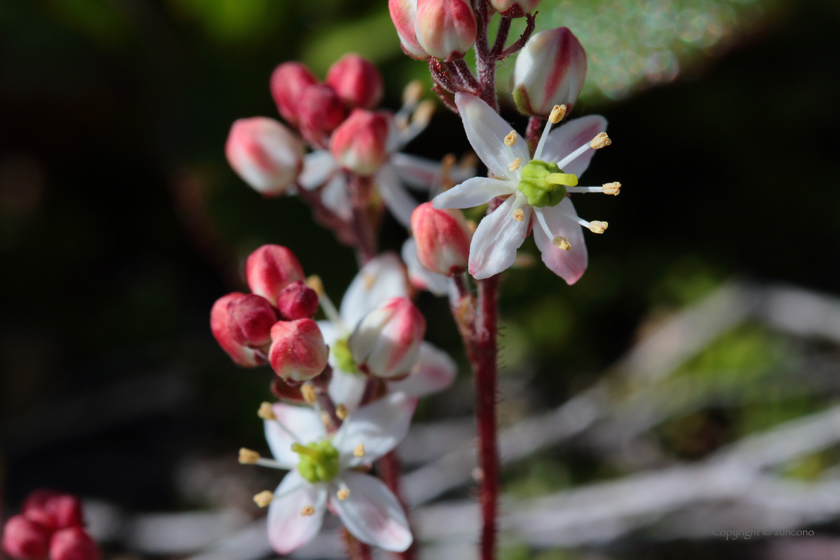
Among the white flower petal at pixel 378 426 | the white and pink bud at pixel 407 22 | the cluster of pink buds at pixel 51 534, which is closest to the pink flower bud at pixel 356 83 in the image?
the white and pink bud at pixel 407 22

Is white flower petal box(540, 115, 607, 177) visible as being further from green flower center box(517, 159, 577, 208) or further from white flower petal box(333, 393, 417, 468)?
white flower petal box(333, 393, 417, 468)

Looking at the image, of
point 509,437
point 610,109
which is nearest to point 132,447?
point 509,437

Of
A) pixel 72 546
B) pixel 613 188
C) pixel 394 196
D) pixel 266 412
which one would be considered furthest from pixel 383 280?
pixel 72 546

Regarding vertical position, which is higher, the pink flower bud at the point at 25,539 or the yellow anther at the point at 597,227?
the yellow anther at the point at 597,227

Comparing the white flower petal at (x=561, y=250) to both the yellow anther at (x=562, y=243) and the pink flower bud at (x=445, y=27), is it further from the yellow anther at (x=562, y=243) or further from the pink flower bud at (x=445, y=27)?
the pink flower bud at (x=445, y=27)

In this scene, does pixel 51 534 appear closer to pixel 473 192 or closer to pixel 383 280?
pixel 383 280

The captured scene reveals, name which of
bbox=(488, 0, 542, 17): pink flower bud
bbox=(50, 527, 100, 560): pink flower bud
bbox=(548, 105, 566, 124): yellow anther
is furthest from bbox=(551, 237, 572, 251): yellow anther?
bbox=(50, 527, 100, 560): pink flower bud

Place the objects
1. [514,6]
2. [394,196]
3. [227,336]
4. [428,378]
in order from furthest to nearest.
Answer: [394,196] → [428,378] → [227,336] → [514,6]
